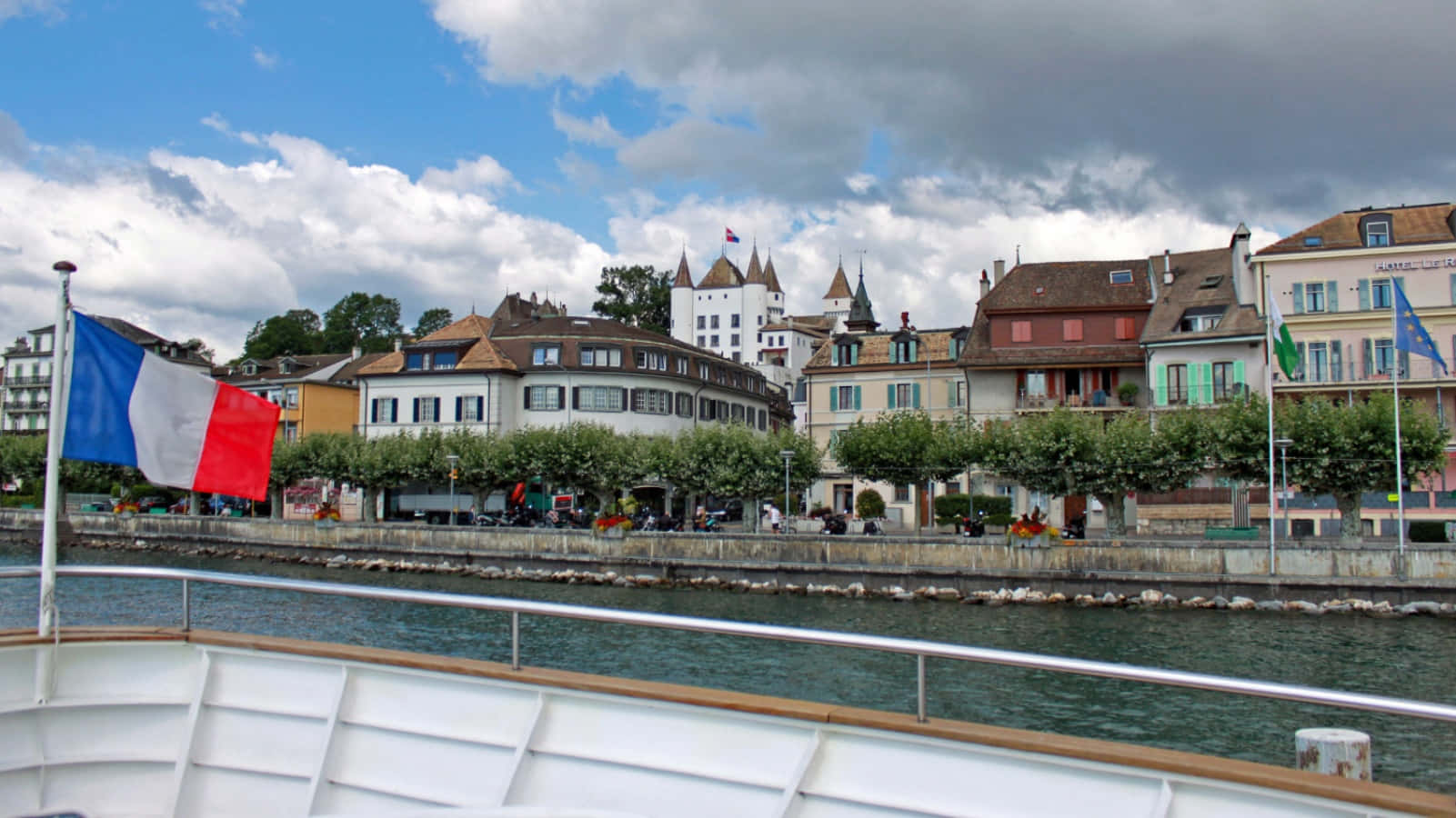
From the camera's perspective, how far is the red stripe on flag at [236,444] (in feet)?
22.0

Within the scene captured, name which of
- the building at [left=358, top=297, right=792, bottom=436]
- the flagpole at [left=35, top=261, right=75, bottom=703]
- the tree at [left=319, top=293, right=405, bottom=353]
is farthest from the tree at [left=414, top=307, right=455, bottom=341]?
the flagpole at [left=35, top=261, right=75, bottom=703]

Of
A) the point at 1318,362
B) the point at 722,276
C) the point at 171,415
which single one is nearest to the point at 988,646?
the point at 171,415

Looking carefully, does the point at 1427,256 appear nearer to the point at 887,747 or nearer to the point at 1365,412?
the point at 1365,412

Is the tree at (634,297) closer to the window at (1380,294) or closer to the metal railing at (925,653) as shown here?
the window at (1380,294)

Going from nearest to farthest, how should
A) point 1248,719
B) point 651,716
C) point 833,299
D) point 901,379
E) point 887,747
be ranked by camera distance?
point 887,747 → point 651,716 → point 1248,719 → point 901,379 → point 833,299

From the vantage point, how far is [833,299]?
155875mm

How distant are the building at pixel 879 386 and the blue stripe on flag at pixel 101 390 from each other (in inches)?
1940

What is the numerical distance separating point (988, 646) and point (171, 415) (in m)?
22.1

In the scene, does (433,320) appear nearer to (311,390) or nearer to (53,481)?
(311,390)

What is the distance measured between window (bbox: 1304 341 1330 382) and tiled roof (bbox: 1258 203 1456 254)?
4.27 m

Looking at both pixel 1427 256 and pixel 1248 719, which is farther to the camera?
pixel 1427 256

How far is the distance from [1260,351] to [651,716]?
49.4 metres

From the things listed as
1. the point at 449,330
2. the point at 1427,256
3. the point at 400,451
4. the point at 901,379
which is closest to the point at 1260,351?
the point at 1427,256

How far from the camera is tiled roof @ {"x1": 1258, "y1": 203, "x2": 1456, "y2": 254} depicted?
47.1 meters
